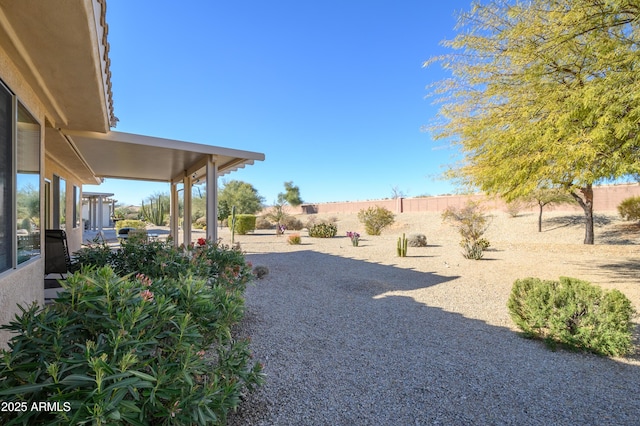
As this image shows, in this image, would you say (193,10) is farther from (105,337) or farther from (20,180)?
(105,337)

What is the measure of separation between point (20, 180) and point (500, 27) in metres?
7.42

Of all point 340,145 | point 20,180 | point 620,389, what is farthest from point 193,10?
point 340,145

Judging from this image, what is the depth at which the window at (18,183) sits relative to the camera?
2787 millimetres

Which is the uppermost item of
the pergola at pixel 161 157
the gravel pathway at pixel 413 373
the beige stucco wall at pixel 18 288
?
the pergola at pixel 161 157

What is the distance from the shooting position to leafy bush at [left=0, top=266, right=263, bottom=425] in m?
1.15

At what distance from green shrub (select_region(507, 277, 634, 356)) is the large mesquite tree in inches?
76.8

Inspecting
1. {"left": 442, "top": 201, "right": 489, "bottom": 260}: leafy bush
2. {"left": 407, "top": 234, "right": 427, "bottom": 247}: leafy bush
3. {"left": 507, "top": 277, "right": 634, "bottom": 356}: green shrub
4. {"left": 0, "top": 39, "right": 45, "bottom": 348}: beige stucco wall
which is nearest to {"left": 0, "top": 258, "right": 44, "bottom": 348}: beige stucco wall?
{"left": 0, "top": 39, "right": 45, "bottom": 348}: beige stucco wall

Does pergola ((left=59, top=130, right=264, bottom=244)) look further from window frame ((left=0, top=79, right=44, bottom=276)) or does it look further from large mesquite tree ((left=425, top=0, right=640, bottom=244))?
large mesquite tree ((left=425, top=0, right=640, bottom=244))

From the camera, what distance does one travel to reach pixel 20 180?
3277mm

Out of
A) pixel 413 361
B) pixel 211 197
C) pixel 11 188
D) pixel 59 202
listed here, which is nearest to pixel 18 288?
→ pixel 11 188

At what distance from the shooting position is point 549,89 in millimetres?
5422

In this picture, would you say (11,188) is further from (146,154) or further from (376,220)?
(376,220)

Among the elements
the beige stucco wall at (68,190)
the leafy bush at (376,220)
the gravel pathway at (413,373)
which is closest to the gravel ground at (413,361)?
the gravel pathway at (413,373)

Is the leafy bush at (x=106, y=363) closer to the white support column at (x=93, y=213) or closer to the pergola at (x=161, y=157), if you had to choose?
the pergola at (x=161, y=157)
